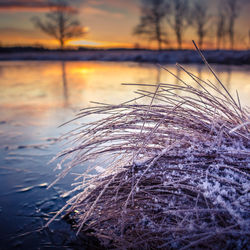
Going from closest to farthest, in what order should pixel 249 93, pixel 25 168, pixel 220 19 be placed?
pixel 25 168 → pixel 249 93 → pixel 220 19

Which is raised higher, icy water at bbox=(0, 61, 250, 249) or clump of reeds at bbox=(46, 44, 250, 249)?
clump of reeds at bbox=(46, 44, 250, 249)

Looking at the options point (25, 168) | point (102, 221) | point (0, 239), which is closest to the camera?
point (102, 221)

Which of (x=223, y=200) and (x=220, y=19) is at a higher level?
(x=220, y=19)

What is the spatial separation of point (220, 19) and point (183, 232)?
37.1 metres

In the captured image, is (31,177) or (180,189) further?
(31,177)

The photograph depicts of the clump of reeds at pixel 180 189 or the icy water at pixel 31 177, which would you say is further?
the icy water at pixel 31 177

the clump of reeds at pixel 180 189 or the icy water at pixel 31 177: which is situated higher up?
the clump of reeds at pixel 180 189

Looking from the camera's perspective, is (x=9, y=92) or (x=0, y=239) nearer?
(x=0, y=239)

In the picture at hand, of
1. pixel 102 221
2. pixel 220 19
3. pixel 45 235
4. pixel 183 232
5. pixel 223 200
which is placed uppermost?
pixel 220 19

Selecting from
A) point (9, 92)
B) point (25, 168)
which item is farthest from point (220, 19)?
point (25, 168)

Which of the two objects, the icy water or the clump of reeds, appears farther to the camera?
the icy water

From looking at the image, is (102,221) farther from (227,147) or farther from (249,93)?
(249,93)

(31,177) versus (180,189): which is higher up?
(180,189)

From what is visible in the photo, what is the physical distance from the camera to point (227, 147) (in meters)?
1.42
